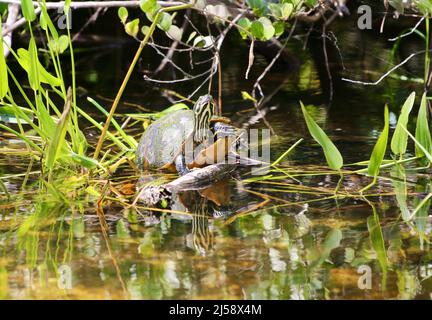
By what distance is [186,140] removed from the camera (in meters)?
3.54

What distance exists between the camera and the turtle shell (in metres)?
3.58

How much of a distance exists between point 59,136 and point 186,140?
663 mm

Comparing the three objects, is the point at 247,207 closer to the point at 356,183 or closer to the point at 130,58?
the point at 356,183

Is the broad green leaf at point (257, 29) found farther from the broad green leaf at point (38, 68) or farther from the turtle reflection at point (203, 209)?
the broad green leaf at point (38, 68)

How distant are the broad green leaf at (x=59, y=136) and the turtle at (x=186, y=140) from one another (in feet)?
1.54

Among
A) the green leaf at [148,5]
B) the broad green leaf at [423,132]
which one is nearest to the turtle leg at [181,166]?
the green leaf at [148,5]

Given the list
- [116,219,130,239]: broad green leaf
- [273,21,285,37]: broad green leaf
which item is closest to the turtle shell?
[273,21,285,37]: broad green leaf

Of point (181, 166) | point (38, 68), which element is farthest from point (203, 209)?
point (38, 68)

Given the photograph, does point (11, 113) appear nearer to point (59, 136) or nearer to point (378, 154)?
point (59, 136)

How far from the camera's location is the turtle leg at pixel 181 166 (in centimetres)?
352

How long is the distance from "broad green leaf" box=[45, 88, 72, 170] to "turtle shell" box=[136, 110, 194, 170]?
46cm

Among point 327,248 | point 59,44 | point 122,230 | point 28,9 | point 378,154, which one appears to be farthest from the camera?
point 59,44
